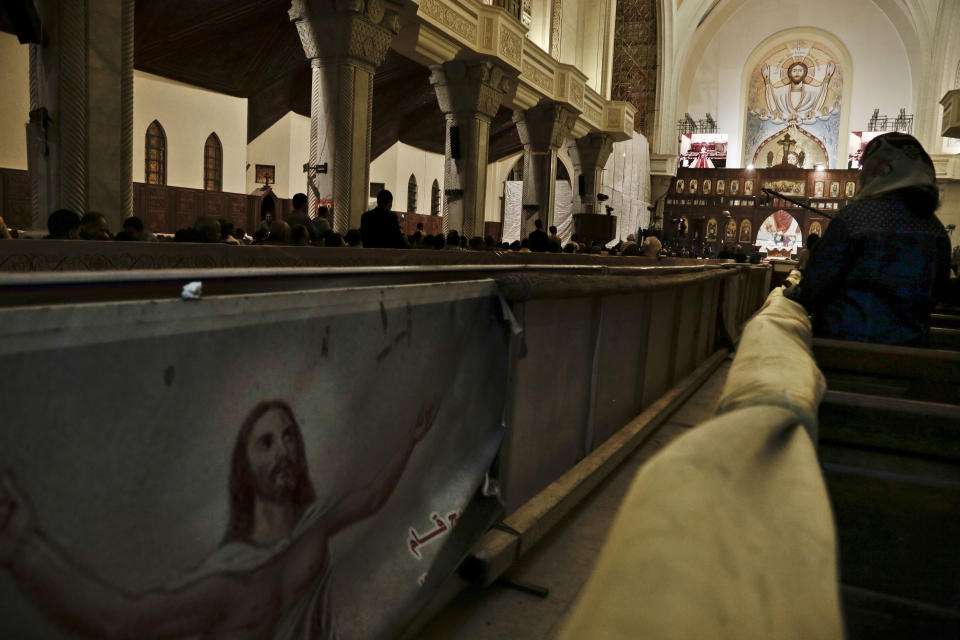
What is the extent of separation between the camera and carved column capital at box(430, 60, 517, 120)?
12984 millimetres

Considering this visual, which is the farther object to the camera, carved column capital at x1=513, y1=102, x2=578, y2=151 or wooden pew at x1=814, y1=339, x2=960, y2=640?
carved column capital at x1=513, y1=102, x2=578, y2=151

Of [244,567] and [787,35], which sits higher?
[787,35]

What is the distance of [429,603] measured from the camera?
207cm

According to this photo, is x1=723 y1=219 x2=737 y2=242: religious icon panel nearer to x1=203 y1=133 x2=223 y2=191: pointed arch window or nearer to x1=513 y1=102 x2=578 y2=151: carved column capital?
x1=513 y1=102 x2=578 y2=151: carved column capital

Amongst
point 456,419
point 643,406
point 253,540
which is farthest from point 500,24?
point 253,540

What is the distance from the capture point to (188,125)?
49.1ft

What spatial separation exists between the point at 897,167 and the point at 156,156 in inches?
574

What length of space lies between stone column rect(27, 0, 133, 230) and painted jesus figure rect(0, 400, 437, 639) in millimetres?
6364

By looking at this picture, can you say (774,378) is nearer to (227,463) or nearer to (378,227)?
(227,463)

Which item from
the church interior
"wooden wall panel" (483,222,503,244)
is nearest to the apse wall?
"wooden wall panel" (483,222,503,244)

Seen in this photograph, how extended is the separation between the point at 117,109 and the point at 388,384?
654 centimetres

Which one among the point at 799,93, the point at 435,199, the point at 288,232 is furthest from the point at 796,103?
the point at 288,232

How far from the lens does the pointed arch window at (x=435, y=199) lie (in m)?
24.5

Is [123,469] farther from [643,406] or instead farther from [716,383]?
[716,383]
